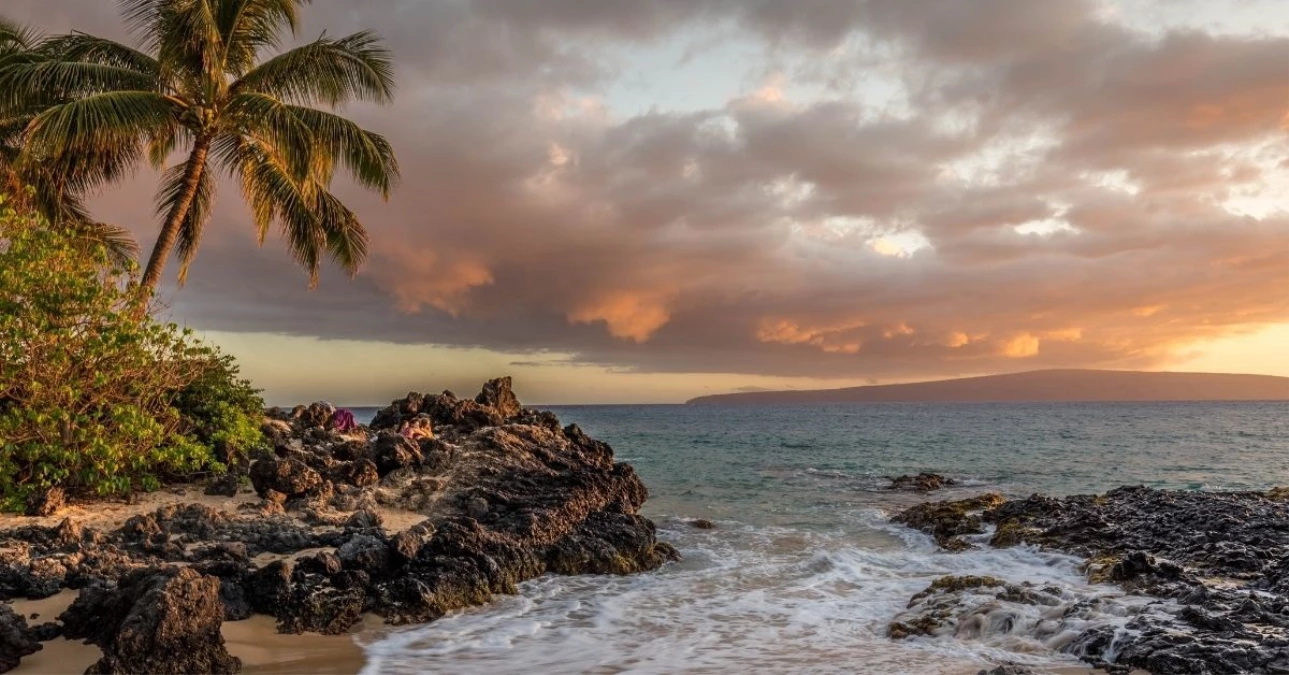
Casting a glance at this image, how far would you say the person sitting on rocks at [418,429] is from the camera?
20391 mm

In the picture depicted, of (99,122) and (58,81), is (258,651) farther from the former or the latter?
(58,81)

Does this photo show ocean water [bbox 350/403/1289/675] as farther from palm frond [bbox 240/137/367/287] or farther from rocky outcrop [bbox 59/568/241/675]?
palm frond [bbox 240/137/367/287]

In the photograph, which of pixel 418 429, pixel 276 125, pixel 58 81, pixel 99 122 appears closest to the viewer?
pixel 99 122

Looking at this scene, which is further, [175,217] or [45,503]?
[175,217]

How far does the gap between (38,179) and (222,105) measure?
5686 millimetres

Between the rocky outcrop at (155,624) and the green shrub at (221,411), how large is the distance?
788 cm

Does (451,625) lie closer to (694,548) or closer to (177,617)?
(177,617)

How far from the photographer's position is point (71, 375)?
13.1m

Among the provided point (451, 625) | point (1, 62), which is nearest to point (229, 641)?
point (451, 625)

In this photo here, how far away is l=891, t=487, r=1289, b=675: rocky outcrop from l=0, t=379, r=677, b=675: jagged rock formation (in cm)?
605

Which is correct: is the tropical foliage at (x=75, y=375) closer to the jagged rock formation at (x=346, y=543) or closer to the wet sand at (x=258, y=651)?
the jagged rock formation at (x=346, y=543)

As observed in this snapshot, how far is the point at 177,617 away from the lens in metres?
7.43

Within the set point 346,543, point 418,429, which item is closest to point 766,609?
point 346,543

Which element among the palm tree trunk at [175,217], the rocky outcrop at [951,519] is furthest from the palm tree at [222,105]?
the rocky outcrop at [951,519]
